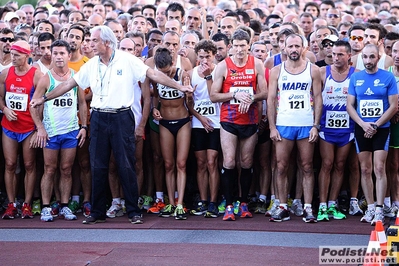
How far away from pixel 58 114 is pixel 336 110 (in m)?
3.57

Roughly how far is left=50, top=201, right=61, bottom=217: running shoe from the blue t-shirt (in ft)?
13.5

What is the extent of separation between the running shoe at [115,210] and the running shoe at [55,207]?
2.33 ft

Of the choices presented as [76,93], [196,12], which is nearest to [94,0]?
[196,12]

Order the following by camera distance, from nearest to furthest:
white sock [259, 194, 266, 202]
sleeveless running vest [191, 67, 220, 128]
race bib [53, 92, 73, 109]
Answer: race bib [53, 92, 73, 109], sleeveless running vest [191, 67, 220, 128], white sock [259, 194, 266, 202]

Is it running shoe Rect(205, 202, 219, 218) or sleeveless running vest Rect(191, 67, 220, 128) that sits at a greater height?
sleeveless running vest Rect(191, 67, 220, 128)

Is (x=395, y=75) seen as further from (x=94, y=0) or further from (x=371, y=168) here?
(x=94, y=0)

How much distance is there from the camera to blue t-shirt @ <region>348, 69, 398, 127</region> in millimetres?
10422

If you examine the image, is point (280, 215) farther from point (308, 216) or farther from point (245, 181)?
point (245, 181)

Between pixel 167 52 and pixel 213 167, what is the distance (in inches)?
63.3

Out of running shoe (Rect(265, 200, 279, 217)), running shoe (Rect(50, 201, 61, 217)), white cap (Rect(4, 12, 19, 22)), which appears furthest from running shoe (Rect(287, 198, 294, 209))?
white cap (Rect(4, 12, 19, 22))

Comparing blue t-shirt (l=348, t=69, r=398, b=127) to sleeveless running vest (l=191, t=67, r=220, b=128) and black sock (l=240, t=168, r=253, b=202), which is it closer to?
black sock (l=240, t=168, r=253, b=202)

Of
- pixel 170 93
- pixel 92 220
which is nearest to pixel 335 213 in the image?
pixel 170 93

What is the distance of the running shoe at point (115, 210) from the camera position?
11.1 meters

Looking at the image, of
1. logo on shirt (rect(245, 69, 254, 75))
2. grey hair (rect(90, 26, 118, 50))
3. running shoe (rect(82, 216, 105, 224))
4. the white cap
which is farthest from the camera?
the white cap
